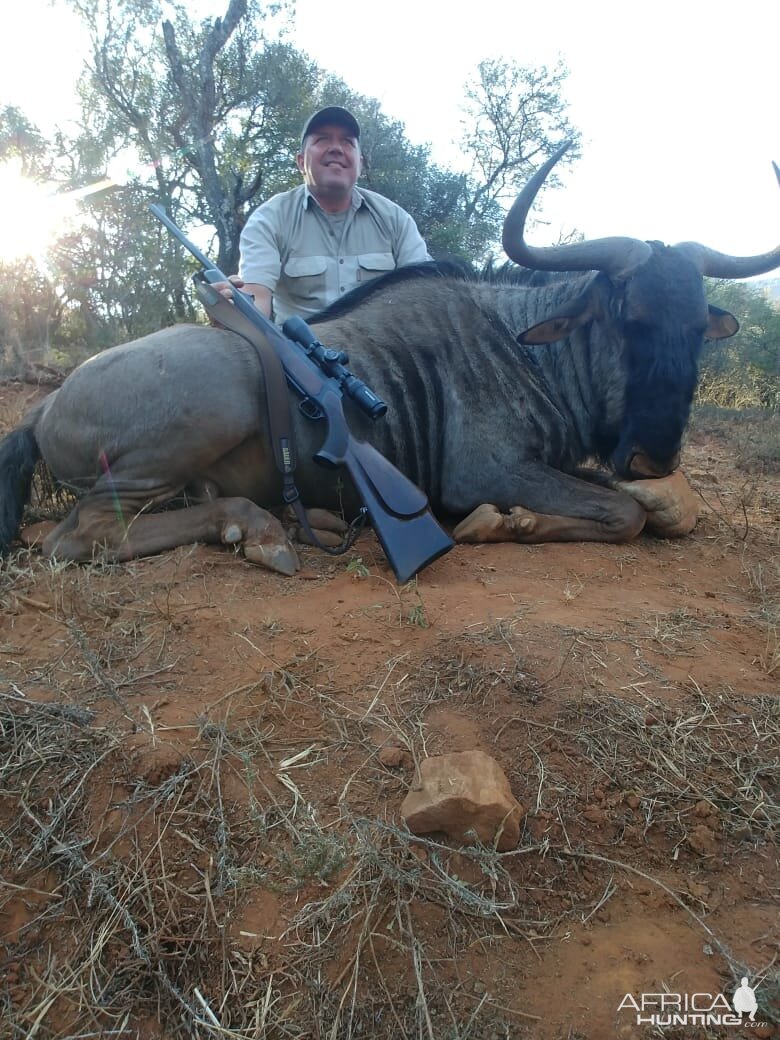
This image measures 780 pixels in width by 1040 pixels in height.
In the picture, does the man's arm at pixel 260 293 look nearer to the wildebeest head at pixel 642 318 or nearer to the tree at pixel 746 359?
the wildebeest head at pixel 642 318

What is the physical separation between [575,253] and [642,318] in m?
0.52

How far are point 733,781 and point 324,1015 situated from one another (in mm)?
1108

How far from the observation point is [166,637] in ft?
7.84

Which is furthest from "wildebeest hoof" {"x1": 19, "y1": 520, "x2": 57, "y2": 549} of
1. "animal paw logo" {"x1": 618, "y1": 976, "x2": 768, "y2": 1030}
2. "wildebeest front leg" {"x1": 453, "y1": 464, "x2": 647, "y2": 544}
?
"animal paw logo" {"x1": 618, "y1": 976, "x2": 768, "y2": 1030}

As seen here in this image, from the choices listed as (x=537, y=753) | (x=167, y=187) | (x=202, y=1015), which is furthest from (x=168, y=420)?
(x=167, y=187)

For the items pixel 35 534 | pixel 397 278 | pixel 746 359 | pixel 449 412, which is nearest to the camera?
pixel 35 534

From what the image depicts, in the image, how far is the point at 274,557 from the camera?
3.08m

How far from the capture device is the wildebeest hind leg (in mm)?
3234

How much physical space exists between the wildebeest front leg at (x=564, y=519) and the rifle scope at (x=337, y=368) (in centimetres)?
76

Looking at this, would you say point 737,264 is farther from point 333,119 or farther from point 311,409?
point 333,119

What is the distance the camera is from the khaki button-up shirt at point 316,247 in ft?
16.4

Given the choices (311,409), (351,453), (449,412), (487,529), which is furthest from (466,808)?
(449,412)

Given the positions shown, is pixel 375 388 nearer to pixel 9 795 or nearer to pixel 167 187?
pixel 9 795

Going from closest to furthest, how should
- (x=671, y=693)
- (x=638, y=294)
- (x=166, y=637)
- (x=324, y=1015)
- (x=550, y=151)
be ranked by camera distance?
(x=324, y=1015)
(x=671, y=693)
(x=166, y=637)
(x=638, y=294)
(x=550, y=151)
